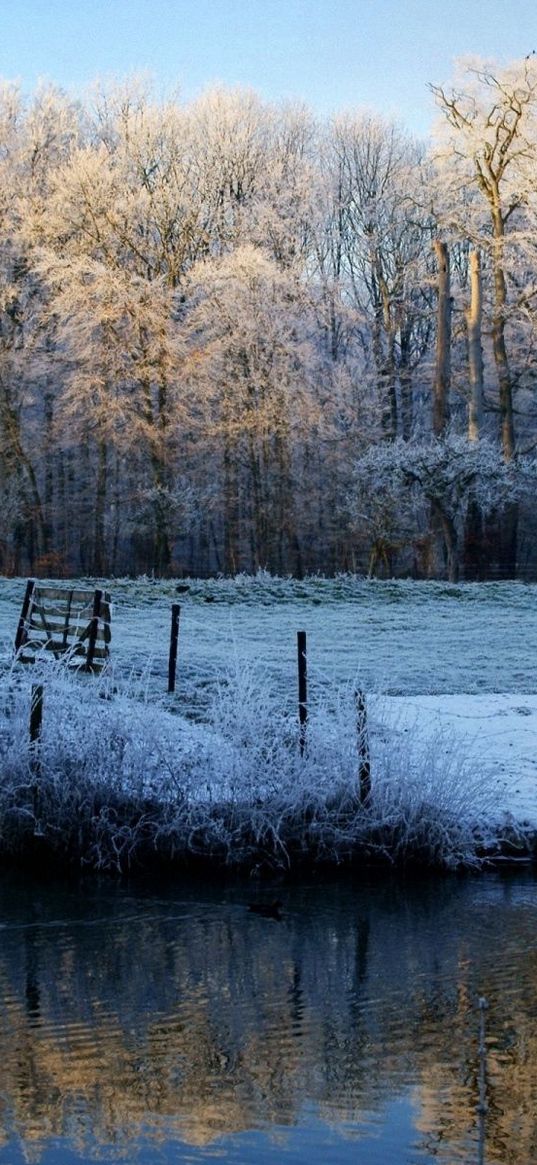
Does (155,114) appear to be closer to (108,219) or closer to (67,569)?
(108,219)

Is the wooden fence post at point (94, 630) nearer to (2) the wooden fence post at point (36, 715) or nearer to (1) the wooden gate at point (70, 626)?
(1) the wooden gate at point (70, 626)

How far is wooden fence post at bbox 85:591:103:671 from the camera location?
15.3 m

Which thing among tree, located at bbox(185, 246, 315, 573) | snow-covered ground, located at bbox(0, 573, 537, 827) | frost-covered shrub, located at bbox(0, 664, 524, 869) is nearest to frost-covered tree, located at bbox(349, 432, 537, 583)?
snow-covered ground, located at bbox(0, 573, 537, 827)

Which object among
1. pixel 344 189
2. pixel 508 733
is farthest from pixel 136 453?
pixel 508 733

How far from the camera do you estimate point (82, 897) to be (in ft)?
37.4

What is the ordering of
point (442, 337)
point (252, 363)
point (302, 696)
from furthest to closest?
1. point (252, 363)
2. point (442, 337)
3. point (302, 696)

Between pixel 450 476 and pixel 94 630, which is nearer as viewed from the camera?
pixel 94 630

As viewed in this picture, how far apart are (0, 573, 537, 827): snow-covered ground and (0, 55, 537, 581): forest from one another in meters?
5.56

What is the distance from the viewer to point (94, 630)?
53.4ft

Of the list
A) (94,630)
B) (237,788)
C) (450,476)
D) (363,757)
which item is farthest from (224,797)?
(450,476)

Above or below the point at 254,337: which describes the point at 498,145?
above

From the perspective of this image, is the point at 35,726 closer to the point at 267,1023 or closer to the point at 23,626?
the point at 267,1023

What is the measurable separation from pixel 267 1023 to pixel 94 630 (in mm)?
8332

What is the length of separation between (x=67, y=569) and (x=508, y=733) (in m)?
27.6
